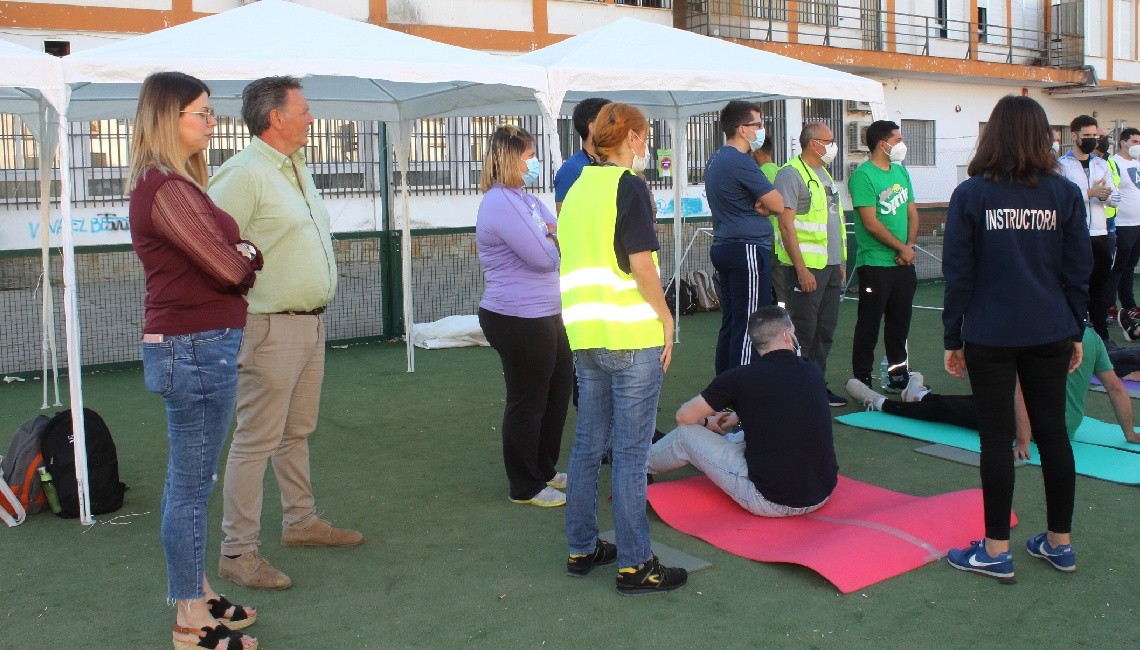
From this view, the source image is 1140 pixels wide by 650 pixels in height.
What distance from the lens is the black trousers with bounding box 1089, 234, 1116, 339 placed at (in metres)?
8.10

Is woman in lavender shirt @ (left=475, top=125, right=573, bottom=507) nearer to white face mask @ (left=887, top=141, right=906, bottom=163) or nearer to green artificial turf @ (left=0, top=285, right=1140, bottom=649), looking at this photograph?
green artificial turf @ (left=0, top=285, right=1140, bottom=649)

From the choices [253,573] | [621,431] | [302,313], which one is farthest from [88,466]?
[621,431]

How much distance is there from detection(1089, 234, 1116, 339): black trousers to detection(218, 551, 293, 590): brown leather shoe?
6607 mm

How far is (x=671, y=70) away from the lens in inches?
246

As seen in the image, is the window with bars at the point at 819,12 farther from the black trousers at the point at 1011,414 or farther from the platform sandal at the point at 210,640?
the platform sandal at the point at 210,640

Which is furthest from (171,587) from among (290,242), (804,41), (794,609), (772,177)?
(804,41)

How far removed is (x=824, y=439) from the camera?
4199 millimetres

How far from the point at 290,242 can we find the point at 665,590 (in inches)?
70.6

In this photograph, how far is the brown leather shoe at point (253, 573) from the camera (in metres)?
3.74

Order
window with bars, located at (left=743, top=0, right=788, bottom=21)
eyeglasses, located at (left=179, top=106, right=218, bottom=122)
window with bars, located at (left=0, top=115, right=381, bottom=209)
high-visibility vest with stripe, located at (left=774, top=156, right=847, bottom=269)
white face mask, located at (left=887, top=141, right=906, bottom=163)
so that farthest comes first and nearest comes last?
window with bars, located at (left=743, top=0, right=788, bottom=21) < window with bars, located at (left=0, top=115, right=381, bottom=209) < white face mask, located at (left=887, top=141, right=906, bottom=163) < high-visibility vest with stripe, located at (left=774, top=156, right=847, bottom=269) < eyeglasses, located at (left=179, top=106, right=218, bottom=122)

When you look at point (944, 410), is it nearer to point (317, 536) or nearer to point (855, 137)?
point (317, 536)

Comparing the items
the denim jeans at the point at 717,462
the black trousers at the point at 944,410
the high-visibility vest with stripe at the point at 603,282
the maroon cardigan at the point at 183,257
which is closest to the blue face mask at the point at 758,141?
the black trousers at the point at 944,410

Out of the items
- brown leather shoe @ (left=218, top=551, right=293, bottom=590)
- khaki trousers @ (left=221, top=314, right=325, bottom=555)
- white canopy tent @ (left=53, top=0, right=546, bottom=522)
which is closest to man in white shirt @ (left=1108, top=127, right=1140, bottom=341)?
white canopy tent @ (left=53, top=0, right=546, bottom=522)

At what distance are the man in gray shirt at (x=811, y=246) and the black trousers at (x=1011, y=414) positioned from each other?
255cm
